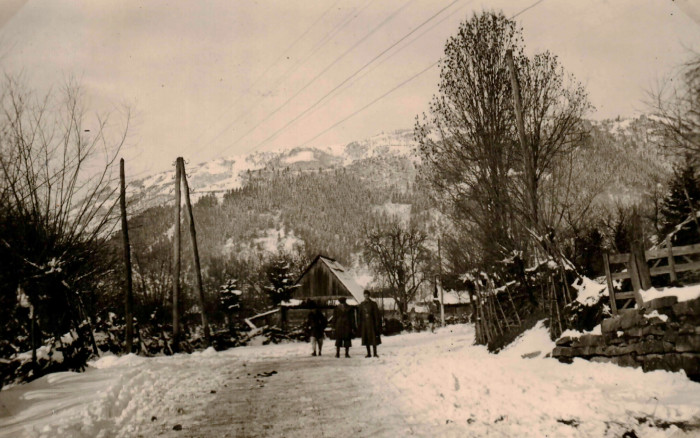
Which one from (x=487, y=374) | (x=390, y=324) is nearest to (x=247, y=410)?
(x=487, y=374)

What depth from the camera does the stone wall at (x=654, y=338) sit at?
7352 millimetres

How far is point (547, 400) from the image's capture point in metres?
6.75

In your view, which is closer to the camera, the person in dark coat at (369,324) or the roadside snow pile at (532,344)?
the roadside snow pile at (532,344)

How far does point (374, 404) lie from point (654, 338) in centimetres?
427

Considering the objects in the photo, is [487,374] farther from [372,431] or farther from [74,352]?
[74,352]

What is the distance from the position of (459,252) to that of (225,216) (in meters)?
176

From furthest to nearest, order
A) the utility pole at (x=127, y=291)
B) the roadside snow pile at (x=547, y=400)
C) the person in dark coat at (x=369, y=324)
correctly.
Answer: the utility pole at (x=127, y=291) < the person in dark coat at (x=369, y=324) < the roadside snow pile at (x=547, y=400)

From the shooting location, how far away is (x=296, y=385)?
9305 millimetres

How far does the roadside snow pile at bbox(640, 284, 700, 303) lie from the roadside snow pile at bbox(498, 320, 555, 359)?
2476 millimetres

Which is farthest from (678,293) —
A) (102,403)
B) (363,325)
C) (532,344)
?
(363,325)

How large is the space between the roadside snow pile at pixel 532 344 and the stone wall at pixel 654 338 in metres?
1.49

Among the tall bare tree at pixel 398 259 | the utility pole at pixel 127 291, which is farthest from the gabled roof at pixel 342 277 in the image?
the utility pole at pixel 127 291

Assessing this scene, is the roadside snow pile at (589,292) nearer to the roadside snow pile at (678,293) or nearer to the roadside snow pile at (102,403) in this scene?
the roadside snow pile at (678,293)

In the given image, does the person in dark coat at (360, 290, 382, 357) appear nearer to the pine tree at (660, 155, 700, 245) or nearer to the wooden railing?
the wooden railing
